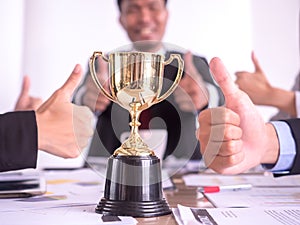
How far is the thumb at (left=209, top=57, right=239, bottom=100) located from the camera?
2.70 ft

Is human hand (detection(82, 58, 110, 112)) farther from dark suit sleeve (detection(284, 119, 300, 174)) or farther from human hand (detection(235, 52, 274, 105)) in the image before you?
dark suit sleeve (detection(284, 119, 300, 174))

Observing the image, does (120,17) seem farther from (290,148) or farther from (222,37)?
(290,148)

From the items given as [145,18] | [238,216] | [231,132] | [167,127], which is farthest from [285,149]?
[145,18]

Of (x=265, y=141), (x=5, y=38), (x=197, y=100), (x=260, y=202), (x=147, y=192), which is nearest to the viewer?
(x=147, y=192)

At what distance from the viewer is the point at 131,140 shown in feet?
2.42

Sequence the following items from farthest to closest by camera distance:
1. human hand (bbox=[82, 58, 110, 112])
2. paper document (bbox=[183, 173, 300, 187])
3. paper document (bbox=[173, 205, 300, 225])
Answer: human hand (bbox=[82, 58, 110, 112]) → paper document (bbox=[183, 173, 300, 187]) → paper document (bbox=[173, 205, 300, 225])

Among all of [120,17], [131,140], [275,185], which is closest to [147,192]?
A: [131,140]

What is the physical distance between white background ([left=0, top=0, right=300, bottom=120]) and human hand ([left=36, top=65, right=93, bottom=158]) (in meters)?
1.87

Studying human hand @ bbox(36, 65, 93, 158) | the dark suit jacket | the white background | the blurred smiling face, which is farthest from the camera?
the white background

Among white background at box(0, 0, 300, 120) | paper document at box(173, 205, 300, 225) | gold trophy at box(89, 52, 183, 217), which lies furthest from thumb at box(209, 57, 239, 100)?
white background at box(0, 0, 300, 120)

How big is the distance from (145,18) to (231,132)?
6.01 ft

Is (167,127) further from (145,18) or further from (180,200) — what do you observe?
(145,18)

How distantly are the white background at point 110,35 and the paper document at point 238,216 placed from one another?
2.17 metres

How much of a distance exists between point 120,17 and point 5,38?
65cm
